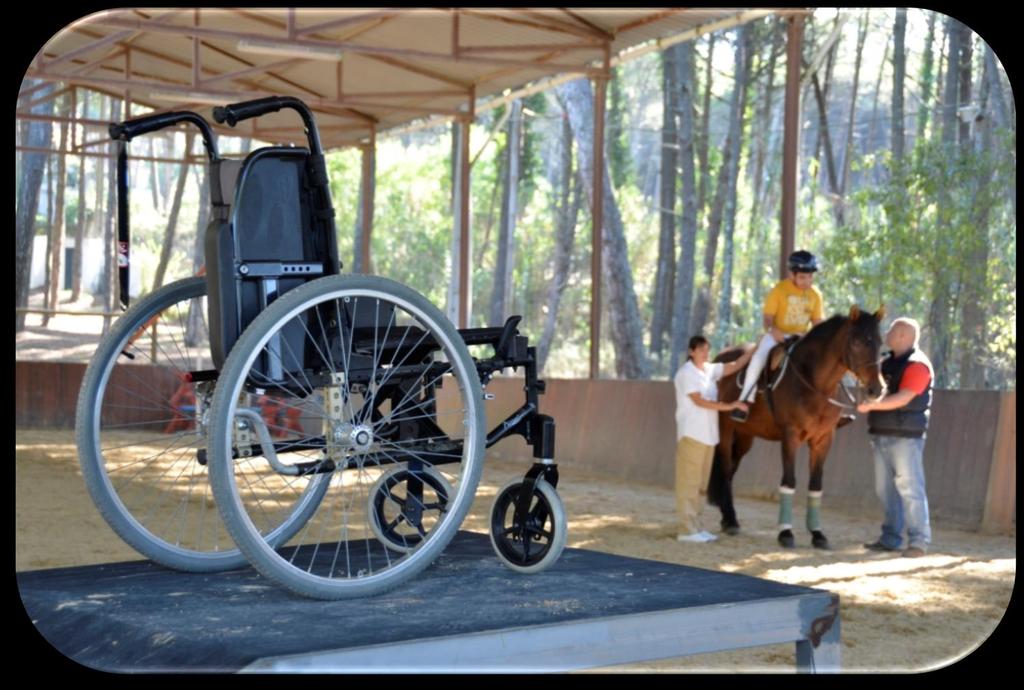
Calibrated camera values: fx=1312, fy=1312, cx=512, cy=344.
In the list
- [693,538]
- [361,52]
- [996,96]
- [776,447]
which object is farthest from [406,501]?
[996,96]

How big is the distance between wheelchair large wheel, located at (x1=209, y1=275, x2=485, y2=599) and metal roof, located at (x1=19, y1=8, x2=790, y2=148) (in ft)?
33.1

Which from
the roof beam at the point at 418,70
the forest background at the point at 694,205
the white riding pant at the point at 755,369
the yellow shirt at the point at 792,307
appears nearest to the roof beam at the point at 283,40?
the roof beam at the point at 418,70

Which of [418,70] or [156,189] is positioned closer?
[418,70]

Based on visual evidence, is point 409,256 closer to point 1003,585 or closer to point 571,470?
point 571,470

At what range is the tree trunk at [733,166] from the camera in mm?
34781

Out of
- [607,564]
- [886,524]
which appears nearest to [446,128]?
[886,524]

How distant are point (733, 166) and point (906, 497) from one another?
87.7ft

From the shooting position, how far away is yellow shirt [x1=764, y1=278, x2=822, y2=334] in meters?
10.8

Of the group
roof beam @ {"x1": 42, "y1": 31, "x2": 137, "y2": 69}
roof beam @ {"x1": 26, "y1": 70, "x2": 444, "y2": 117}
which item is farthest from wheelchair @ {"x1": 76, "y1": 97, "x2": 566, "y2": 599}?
roof beam @ {"x1": 42, "y1": 31, "x2": 137, "y2": 69}

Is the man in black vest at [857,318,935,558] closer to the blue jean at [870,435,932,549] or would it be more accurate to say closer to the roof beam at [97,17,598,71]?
the blue jean at [870,435,932,549]

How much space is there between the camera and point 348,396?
13.0ft

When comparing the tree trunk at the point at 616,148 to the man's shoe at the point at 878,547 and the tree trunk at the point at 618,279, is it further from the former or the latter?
the man's shoe at the point at 878,547

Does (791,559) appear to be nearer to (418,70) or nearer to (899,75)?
(418,70)

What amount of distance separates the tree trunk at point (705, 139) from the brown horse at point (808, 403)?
28.5 m
